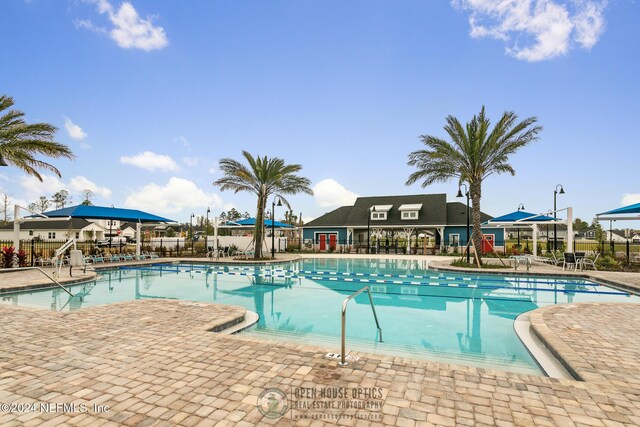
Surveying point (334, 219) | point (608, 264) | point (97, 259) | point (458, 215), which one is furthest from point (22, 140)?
point (458, 215)

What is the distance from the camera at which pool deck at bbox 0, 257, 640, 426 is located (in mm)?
3041

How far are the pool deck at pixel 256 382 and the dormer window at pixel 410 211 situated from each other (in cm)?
2753

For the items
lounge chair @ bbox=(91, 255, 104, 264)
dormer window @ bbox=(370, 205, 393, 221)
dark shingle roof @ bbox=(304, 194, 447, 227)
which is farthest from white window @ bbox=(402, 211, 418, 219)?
lounge chair @ bbox=(91, 255, 104, 264)

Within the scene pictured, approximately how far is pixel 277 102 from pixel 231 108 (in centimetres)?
285

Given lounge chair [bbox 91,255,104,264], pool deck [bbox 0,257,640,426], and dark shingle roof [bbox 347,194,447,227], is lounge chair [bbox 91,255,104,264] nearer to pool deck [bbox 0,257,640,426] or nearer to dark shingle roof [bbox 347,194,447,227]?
pool deck [bbox 0,257,640,426]

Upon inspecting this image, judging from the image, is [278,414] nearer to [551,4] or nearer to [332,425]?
[332,425]

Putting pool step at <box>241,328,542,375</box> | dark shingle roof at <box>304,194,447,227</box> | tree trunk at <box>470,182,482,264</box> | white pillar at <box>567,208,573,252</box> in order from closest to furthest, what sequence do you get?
pool step at <box>241,328,542,375</box> < white pillar at <box>567,208,573,252</box> < tree trunk at <box>470,182,482,264</box> < dark shingle roof at <box>304,194,447,227</box>

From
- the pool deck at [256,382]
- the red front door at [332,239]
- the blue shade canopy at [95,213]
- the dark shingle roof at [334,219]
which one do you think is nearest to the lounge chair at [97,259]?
the blue shade canopy at [95,213]

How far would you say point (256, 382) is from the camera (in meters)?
3.76

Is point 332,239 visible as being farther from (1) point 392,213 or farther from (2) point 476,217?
(2) point 476,217

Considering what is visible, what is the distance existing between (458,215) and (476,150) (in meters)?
15.5

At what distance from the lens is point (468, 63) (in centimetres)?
1584

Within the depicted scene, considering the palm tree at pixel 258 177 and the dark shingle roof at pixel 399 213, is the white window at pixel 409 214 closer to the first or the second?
the dark shingle roof at pixel 399 213

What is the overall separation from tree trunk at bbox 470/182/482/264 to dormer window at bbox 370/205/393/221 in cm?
1596
